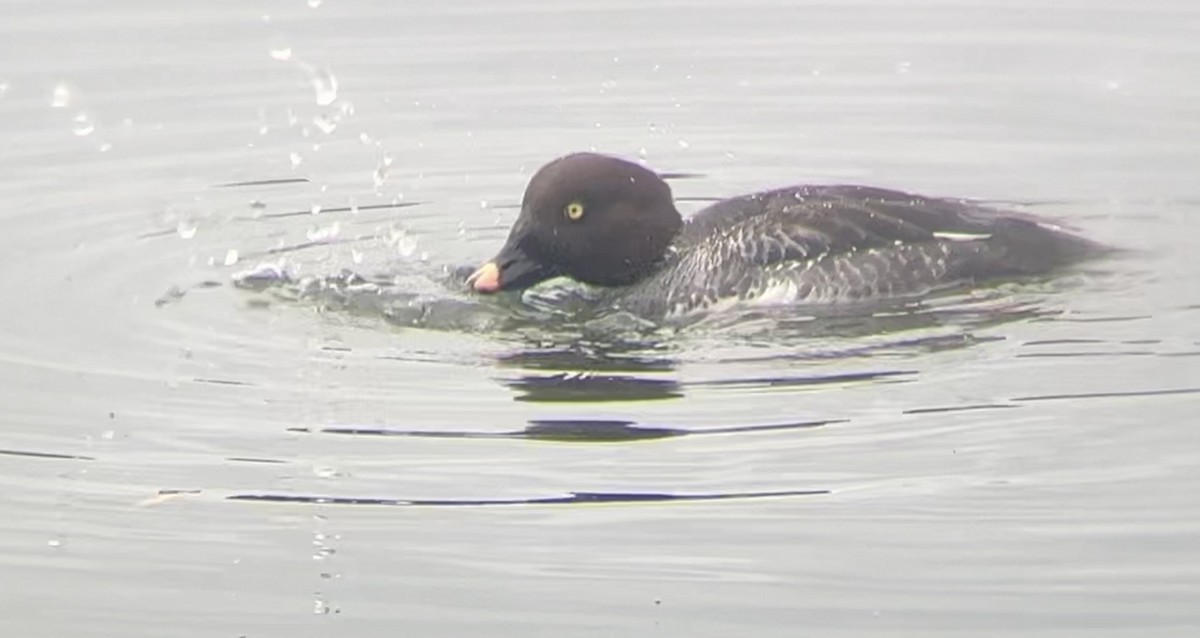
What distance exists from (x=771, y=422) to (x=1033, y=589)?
184cm

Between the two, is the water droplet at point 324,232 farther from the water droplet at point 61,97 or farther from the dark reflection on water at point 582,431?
the dark reflection on water at point 582,431

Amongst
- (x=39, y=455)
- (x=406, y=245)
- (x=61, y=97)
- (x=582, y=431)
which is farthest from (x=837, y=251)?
(x=61, y=97)

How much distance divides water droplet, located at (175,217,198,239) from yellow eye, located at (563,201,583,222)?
1902 millimetres

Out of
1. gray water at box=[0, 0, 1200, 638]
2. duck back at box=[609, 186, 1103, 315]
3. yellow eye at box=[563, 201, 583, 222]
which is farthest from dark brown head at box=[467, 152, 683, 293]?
gray water at box=[0, 0, 1200, 638]

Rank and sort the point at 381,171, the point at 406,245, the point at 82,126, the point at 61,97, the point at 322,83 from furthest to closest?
the point at 322,83 < the point at 61,97 < the point at 82,126 < the point at 381,171 < the point at 406,245

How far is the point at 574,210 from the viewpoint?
1212 cm

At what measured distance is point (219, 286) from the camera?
12.1 metres

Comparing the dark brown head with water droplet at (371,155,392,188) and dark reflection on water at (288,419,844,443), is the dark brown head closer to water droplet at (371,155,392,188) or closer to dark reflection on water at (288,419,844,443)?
water droplet at (371,155,392,188)

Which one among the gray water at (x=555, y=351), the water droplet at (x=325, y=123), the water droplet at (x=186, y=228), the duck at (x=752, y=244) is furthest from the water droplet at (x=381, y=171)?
the duck at (x=752, y=244)

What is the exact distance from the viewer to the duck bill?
12.0 meters

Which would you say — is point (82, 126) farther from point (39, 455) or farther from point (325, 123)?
point (39, 455)

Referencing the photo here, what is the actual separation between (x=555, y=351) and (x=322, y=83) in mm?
4512

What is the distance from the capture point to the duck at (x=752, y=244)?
1191 cm

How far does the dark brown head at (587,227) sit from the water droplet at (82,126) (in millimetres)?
3337
